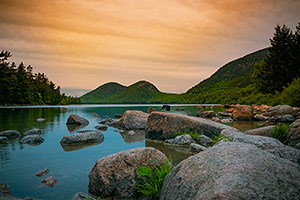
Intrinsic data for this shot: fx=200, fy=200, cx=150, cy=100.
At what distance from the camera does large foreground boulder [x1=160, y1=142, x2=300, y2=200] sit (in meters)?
2.39

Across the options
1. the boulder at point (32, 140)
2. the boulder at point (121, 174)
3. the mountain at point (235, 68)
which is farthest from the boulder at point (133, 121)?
the mountain at point (235, 68)

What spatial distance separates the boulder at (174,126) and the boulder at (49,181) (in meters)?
6.07

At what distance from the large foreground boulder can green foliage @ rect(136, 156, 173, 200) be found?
0.52 m

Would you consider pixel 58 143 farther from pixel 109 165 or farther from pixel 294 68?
pixel 294 68

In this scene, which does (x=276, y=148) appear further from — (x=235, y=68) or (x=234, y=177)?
(x=235, y=68)

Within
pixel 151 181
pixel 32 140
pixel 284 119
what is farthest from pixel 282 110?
pixel 32 140

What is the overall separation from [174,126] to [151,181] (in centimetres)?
626

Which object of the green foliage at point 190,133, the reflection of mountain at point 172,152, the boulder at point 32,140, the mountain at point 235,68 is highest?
the mountain at point 235,68

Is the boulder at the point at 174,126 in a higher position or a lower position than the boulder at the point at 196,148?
higher

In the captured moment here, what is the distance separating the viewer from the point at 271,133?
902 centimetres

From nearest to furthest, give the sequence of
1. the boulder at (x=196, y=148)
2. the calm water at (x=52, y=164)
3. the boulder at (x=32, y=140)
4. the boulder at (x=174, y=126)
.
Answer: the calm water at (x=52, y=164), the boulder at (x=196, y=148), the boulder at (x=32, y=140), the boulder at (x=174, y=126)

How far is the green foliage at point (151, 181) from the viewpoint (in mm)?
4008

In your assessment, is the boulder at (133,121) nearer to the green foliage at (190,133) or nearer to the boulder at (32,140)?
the green foliage at (190,133)

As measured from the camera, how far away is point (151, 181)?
4.29 meters
